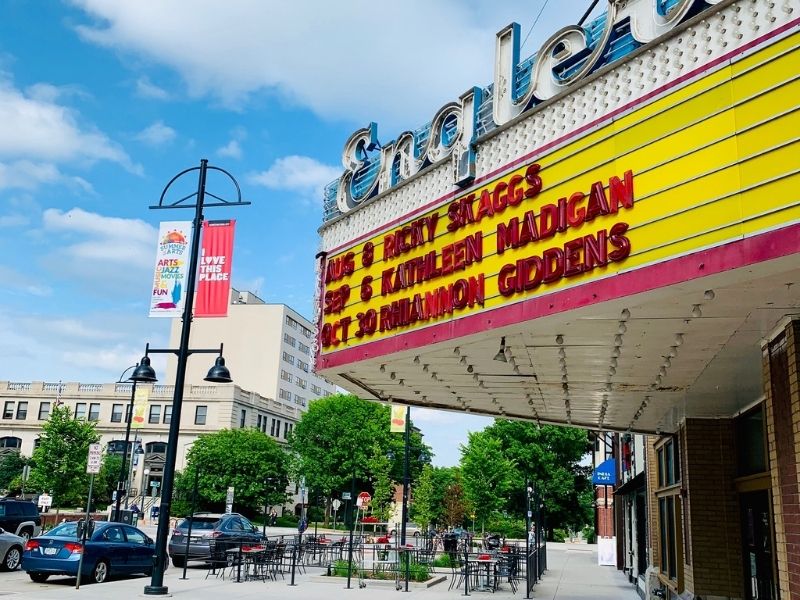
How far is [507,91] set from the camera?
860 centimetres

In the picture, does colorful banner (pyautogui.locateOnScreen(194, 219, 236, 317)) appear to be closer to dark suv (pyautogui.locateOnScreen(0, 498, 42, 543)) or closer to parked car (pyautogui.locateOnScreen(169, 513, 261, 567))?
parked car (pyautogui.locateOnScreen(169, 513, 261, 567))

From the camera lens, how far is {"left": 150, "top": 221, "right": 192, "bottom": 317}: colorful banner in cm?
1574

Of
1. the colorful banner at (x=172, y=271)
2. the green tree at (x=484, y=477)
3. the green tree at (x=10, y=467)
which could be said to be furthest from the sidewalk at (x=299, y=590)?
the green tree at (x=10, y=467)

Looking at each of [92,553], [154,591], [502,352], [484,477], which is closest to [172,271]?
[154,591]

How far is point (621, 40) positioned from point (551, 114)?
102 centimetres

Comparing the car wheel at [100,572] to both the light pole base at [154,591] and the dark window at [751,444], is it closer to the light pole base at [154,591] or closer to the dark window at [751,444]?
the light pole base at [154,591]

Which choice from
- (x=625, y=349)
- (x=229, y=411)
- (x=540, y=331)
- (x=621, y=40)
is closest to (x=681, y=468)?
(x=625, y=349)

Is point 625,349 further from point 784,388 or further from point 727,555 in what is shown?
point 727,555

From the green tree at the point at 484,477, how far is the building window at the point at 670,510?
970 inches

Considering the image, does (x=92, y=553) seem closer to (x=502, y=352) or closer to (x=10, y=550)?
(x=10, y=550)

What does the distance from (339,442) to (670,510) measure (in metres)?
51.9

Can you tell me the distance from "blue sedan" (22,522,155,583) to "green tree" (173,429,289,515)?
39.6m

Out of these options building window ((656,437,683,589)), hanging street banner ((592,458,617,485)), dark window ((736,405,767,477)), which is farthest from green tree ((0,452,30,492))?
dark window ((736,405,767,477))

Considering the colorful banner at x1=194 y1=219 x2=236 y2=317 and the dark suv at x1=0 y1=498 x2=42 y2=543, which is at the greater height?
the colorful banner at x1=194 y1=219 x2=236 y2=317
